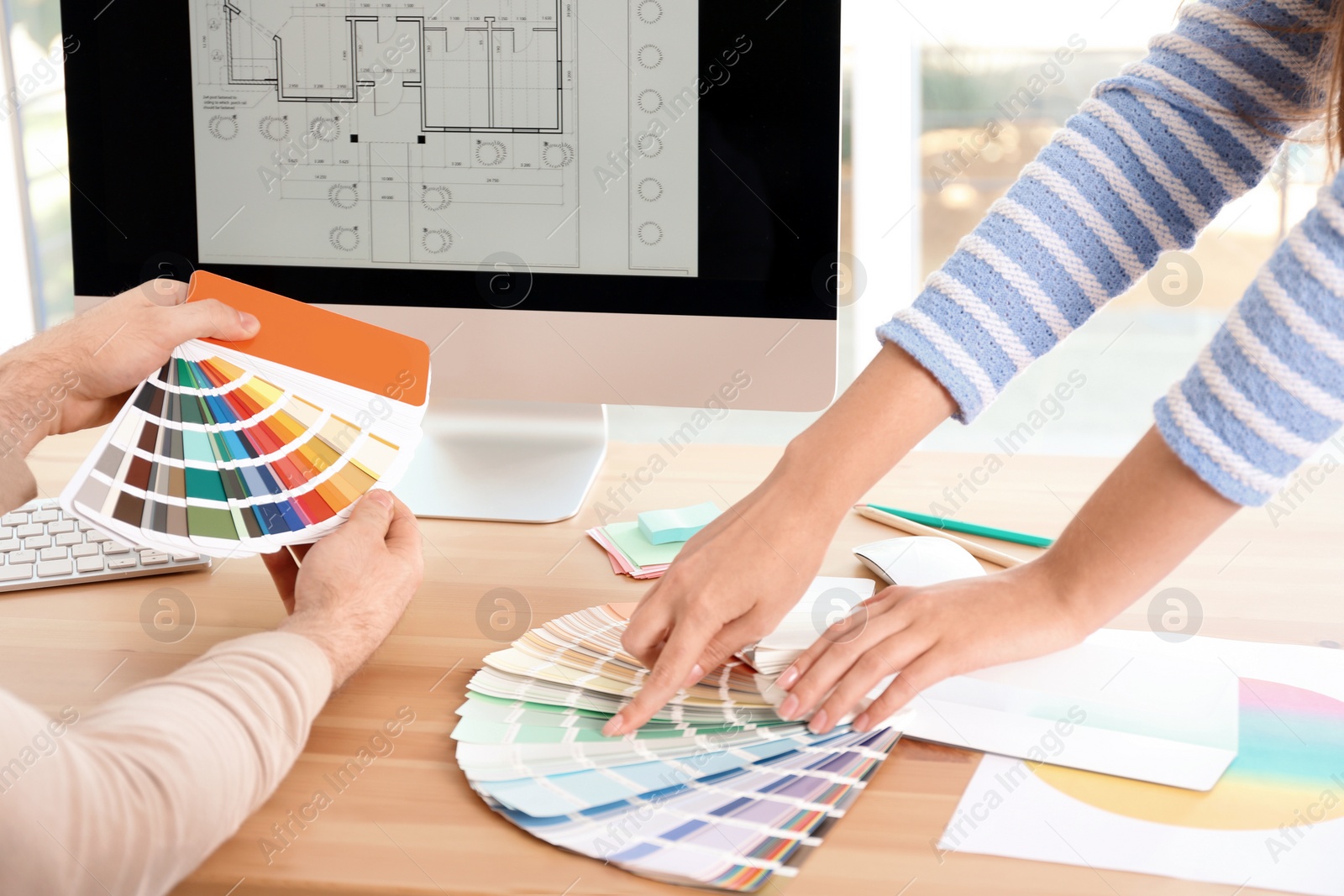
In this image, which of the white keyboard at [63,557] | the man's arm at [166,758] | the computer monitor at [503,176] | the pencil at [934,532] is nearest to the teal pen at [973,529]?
the pencil at [934,532]

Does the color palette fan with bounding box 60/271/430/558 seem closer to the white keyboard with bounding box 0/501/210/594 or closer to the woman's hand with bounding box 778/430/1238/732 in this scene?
the white keyboard with bounding box 0/501/210/594

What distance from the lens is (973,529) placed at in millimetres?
846

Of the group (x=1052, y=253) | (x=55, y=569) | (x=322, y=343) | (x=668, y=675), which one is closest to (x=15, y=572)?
(x=55, y=569)

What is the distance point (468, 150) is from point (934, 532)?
0.49 meters

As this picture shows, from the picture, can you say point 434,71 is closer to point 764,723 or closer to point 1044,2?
point 764,723

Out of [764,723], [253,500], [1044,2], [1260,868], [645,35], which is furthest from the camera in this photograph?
[1044,2]

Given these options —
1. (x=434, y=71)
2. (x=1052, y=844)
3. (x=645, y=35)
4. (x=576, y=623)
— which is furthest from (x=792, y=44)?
(x=1052, y=844)

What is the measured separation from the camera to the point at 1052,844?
474 millimetres

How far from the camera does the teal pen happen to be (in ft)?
2.69

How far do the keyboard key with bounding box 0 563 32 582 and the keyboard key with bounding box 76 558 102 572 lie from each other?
0.10ft

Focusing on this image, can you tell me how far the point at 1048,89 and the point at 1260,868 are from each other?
101 inches

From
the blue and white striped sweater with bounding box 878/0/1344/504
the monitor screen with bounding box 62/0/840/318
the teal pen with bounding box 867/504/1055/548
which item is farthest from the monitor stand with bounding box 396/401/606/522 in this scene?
the blue and white striped sweater with bounding box 878/0/1344/504

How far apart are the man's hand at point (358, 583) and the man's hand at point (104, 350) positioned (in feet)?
0.54

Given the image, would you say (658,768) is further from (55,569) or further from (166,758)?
(55,569)
